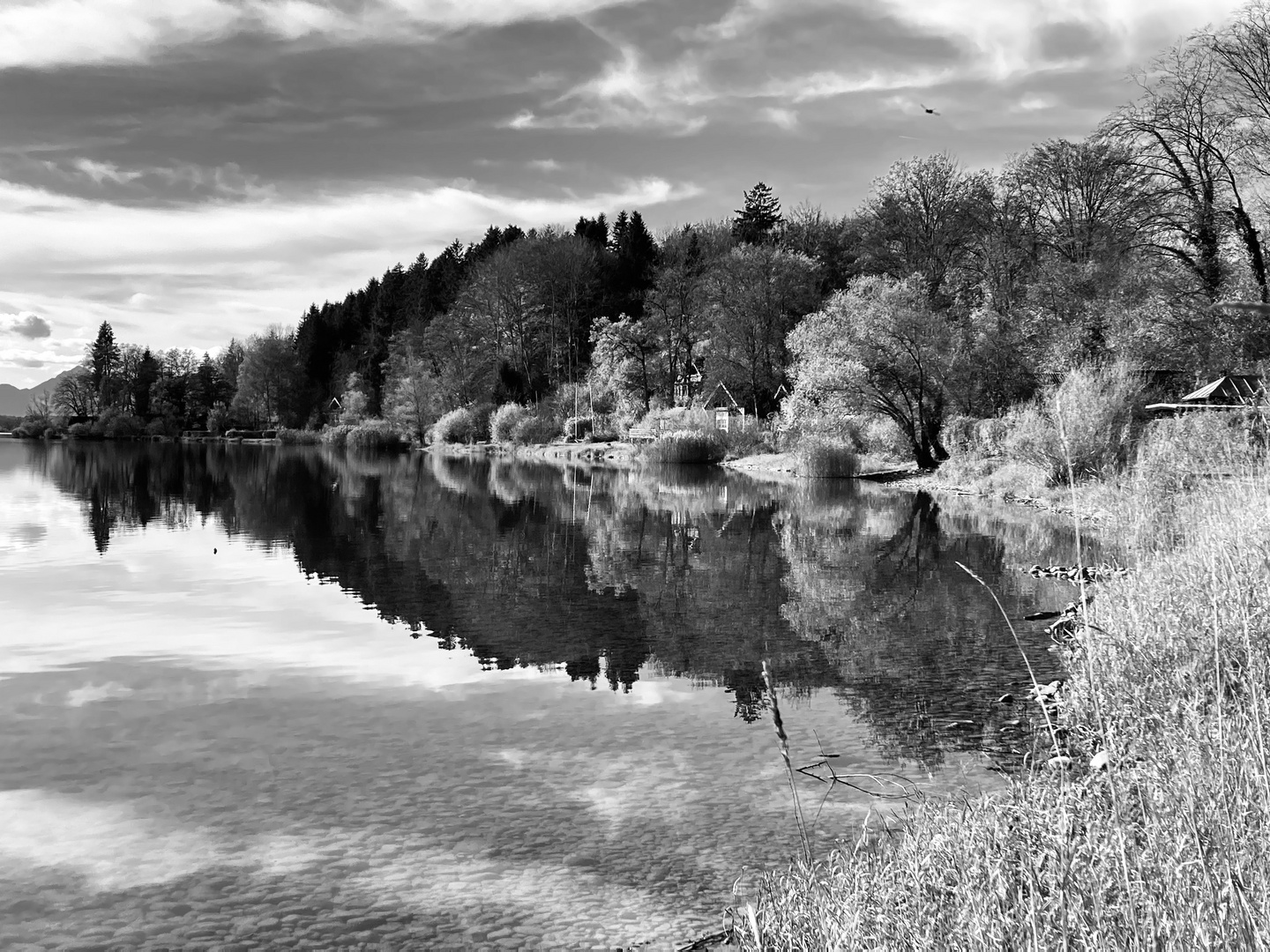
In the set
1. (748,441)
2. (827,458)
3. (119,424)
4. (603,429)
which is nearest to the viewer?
(827,458)

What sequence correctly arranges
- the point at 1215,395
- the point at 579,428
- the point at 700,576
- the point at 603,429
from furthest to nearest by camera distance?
the point at 579,428, the point at 603,429, the point at 1215,395, the point at 700,576

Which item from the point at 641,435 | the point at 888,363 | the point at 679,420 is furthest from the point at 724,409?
the point at 888,363

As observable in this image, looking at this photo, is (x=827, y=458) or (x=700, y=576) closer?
(x=700, y=576)

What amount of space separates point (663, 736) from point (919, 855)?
14.2 feet

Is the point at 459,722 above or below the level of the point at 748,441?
below

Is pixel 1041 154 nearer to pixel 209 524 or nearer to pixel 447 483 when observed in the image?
pixel 447 483

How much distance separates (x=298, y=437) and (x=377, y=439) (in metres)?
21.9

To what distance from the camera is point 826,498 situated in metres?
34.8

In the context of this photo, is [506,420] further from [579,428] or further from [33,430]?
[33,430]

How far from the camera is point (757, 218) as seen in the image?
81.8 metres

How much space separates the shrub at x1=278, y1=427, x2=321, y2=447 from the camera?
104 metres

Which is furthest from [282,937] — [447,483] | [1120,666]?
[447,483]

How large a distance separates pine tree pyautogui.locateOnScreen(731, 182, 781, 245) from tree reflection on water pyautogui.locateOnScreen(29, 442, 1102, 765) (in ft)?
141

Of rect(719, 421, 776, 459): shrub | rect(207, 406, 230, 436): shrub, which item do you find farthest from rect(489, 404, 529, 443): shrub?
rect(207, 406, 230, 436): shrub
